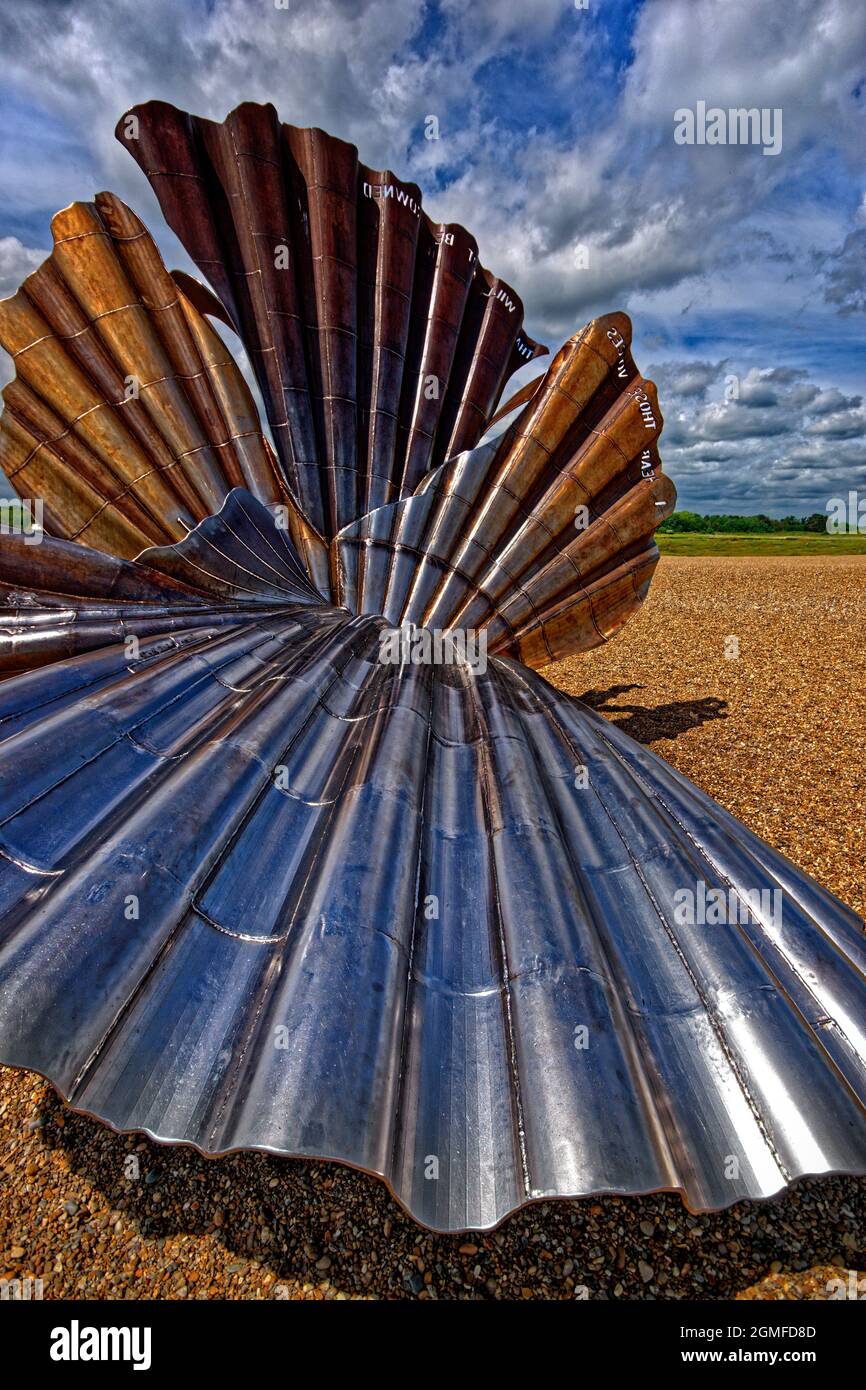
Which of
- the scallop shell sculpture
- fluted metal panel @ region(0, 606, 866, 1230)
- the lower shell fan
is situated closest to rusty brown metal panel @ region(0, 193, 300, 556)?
the scallop shell sculpture

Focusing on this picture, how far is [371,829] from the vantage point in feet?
8.32

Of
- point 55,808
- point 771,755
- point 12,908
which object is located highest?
point 55,808

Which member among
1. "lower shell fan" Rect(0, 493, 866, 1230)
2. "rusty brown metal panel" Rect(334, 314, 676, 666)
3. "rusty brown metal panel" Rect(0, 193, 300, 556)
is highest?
"rusty brown metal panel" Rect(0, 193, 300, 556)

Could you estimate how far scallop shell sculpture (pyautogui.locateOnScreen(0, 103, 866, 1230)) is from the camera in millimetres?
1857

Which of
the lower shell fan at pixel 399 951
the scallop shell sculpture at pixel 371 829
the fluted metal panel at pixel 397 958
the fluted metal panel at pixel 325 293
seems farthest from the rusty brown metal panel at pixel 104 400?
the fluted metal panel at pixel 397 958

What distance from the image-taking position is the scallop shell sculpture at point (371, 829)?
6.09 ft

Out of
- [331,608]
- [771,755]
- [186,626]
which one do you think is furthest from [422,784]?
[771,755]

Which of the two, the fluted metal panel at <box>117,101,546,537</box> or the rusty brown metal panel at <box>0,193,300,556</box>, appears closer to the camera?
the rusty brown metal panel at <box>0,193,300,556</box>

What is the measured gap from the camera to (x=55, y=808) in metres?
2.39

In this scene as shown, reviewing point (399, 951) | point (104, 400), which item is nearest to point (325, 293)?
point (104, 400)

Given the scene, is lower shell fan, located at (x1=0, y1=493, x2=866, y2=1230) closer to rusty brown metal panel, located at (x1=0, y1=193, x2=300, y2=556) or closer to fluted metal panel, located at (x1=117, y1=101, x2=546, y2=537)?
rusty brown metal panel, located at (x1=0, y1=193, x2=300, y2=556)

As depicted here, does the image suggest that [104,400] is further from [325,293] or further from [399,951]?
[399,951]
